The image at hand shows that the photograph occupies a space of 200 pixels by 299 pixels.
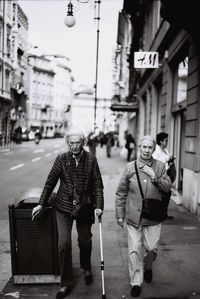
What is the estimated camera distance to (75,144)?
451 cm

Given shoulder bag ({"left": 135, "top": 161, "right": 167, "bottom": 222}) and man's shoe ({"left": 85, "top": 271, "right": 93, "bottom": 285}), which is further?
man's shoe ({"left": 85, "top": 271, "right": 93, "bottom": 285})

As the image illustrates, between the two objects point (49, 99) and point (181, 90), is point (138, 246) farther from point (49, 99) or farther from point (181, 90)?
point (49, 99)

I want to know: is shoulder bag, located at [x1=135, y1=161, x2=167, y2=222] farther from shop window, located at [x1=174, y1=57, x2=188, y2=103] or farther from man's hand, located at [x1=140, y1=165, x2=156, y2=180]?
shop window, located at [x1=174, y1=57, x2=188, y2=103]

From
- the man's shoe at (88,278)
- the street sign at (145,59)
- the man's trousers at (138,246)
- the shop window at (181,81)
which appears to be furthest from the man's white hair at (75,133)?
the shop window at (181,81)

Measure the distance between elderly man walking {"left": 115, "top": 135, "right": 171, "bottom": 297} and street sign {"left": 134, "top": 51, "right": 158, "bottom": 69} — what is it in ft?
22.5

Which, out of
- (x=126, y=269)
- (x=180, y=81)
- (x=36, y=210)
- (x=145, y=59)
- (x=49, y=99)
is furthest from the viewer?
(x=49, y=99)

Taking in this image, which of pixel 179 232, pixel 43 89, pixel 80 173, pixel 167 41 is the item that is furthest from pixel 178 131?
pixel 43 89

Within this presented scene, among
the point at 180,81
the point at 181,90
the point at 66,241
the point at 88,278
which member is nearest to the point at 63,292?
the point at 88,278

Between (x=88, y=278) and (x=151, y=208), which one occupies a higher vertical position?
(x=151, y=208)

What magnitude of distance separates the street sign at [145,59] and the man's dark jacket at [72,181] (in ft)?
22.8

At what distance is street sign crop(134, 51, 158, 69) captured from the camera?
36.4ft

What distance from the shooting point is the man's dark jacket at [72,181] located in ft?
14.9

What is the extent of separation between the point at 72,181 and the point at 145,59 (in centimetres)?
739

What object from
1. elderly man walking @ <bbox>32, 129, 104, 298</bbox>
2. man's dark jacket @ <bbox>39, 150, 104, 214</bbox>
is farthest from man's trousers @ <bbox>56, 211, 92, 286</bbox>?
man's dark jacket @ <bbox>39, 150, 104, 214</bbox>
